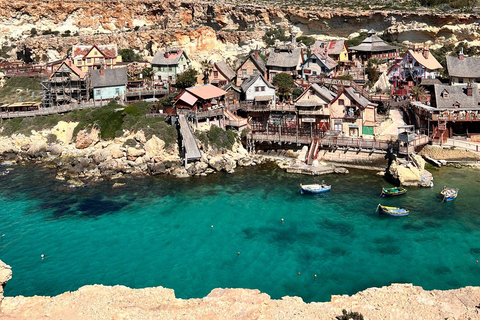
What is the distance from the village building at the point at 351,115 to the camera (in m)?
61.9

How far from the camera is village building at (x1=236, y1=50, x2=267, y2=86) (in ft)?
259

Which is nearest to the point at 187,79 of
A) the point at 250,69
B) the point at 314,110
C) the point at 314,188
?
the point at 250,69

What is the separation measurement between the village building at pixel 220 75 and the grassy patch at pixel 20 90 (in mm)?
31545

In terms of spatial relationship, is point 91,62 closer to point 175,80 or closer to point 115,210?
point 175,80

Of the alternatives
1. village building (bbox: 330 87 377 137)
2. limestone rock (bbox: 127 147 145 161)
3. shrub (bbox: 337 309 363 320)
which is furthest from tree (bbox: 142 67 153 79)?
shrub (bbox: 337 309 363 320)

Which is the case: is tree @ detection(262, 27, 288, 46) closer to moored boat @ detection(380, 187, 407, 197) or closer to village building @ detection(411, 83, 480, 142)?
village building @ detection(411, 83, 480, 142)

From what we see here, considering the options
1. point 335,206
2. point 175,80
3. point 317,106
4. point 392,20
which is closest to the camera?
point 335,206

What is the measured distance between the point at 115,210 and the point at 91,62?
5329 centimetres

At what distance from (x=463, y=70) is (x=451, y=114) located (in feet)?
56.0

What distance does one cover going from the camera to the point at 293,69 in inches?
3201

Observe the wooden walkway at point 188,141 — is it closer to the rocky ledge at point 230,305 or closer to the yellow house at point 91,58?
the rocky ledge at point 230,305

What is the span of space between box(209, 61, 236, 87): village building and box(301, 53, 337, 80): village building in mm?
12836

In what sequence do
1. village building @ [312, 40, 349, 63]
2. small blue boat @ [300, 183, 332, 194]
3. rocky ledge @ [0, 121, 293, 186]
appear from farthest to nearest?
1. village building @ [312, 40, 349, 63]
2. rocky ledge @ [0, 121, 293, 186]
3. small blue boat @ [300, 183, 332, 194]

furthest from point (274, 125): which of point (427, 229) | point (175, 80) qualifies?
point (427, 229)
